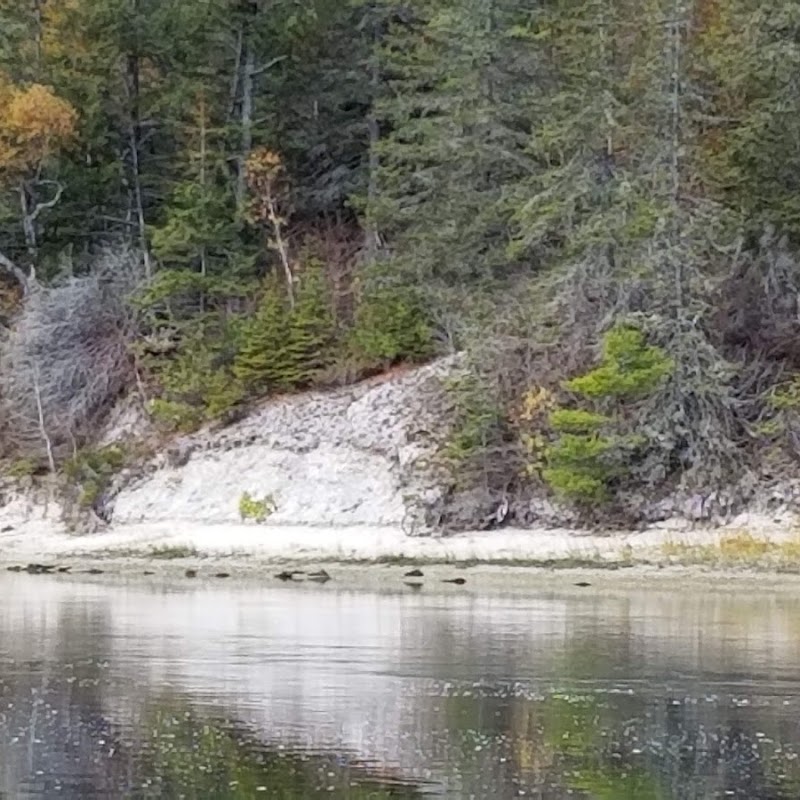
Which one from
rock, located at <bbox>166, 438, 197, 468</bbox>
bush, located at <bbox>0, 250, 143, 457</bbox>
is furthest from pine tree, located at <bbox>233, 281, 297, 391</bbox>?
bush, located at <bbox>0, 250, 143, 457</bbox>

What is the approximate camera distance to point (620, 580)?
31.6 m

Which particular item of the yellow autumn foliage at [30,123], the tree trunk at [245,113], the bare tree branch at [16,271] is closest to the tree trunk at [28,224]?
the bare tree branch at [16,271]

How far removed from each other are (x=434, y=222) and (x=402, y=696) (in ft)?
70.3

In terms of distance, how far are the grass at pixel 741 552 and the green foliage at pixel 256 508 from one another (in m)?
8.47

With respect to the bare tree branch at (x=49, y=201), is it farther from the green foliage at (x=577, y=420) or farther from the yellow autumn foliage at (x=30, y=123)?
the green foliage at (x=577, y=420)

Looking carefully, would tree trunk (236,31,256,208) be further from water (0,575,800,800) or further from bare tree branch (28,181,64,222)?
water (0,575,800,800)

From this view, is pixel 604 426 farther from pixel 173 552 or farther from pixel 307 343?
pixel 173 552

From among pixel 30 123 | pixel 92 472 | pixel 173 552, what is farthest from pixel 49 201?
pixel 173 552

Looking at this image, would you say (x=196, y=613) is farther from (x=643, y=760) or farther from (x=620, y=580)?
(x=643, y=760)

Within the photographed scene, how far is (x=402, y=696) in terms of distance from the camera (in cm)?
1964

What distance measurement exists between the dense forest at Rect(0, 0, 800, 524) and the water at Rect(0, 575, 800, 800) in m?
6.30

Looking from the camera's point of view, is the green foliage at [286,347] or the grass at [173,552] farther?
the green foliage at [286,347]

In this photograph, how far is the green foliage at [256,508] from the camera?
37.0 m

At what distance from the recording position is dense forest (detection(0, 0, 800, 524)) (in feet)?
114
